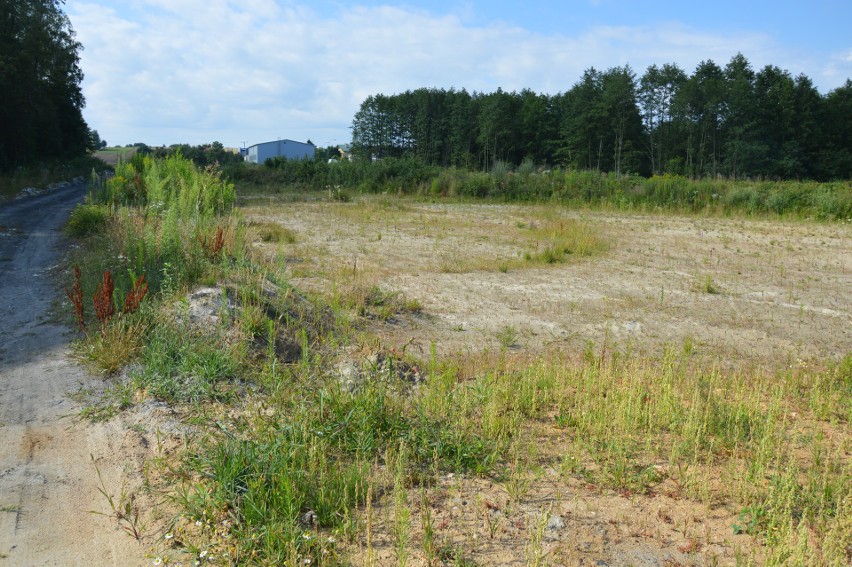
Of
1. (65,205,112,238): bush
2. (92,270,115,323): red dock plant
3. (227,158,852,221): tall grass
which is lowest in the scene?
(92,270,115,323): red dock plant

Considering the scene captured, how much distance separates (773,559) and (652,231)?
14.4 m

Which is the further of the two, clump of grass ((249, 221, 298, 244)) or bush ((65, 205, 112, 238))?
clump of grass ((249, 221, 298, 244))

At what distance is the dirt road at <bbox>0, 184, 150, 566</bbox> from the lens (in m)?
3.11

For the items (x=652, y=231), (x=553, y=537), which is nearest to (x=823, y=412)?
(x=553, y=537)

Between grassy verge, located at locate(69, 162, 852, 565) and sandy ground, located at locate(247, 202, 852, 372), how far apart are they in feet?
2.73

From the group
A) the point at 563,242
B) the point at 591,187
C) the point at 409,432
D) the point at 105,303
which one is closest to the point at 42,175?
the point at 591,187

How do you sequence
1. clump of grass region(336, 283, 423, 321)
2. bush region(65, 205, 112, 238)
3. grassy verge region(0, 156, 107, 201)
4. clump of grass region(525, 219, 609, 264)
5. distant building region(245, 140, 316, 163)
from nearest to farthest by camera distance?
clump of grass region(336, 283, 423, 321)
clump of grass region(525, 219, 609, 264)
bush region(65, 205, 112, 238)
grassy verge region(0, 156, 107, 201)
distant building region(245, 140, 316, 163)

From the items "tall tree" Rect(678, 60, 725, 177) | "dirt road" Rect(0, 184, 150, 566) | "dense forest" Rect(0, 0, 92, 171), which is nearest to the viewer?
"dirt road" Rect(0, 184, 150, 566)

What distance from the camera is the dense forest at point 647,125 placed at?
47.6 meters

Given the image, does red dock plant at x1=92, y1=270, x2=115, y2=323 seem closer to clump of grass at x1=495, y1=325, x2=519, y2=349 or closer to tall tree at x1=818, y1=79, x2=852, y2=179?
clump of grass at x1=495, y1=325, x2=519, y2=349

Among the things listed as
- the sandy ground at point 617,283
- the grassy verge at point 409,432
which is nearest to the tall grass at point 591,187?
the sandy ground at point 617,283

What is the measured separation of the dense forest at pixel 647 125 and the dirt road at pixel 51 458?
35751 mm

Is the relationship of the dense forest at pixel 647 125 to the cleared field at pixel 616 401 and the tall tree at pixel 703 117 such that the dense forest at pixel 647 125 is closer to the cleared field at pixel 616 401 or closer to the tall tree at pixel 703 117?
the tall tree at pixel 703 117

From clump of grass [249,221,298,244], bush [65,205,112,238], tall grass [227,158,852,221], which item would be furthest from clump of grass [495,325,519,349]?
A: tall grass [227,158,852,221]
